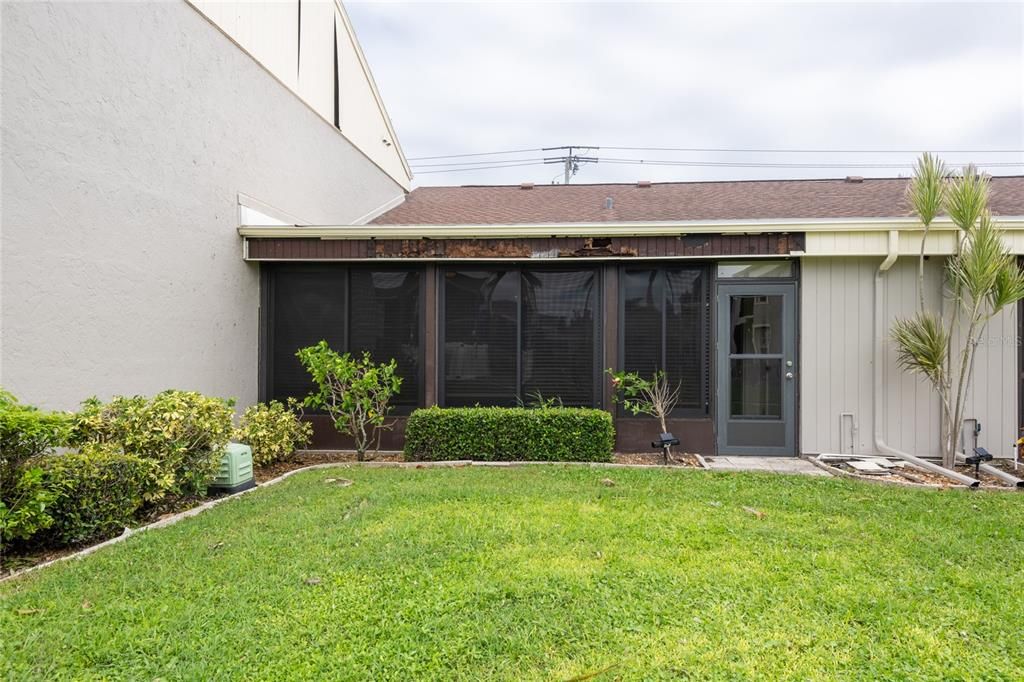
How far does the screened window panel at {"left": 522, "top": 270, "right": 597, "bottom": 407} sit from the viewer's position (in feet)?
22.3

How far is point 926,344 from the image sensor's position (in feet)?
18.5

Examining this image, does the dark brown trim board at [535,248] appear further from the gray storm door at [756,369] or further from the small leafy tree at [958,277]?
the small leafy tree at [958,277]

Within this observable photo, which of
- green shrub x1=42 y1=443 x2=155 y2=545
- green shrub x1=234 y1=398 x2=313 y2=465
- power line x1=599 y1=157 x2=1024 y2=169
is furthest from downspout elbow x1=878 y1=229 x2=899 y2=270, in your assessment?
power line x1=599 y1=157 x2=1024 y2=169

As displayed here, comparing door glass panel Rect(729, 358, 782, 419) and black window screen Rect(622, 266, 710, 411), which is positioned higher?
black window screen Rect(622, 266, 710, 411)

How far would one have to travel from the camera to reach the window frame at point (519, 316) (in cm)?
674

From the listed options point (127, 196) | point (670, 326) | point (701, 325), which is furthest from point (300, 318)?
point (701, 325)

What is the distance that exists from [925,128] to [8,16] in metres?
20.0

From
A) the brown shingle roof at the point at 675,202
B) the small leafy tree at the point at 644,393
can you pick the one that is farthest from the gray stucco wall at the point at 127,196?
the small leafy tree at the point at 644,393

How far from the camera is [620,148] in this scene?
29406 millimetres

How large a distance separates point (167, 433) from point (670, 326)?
5532 mm

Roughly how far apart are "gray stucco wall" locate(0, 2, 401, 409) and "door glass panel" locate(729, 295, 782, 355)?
248 inches

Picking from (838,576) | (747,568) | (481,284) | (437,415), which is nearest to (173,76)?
(481,284)

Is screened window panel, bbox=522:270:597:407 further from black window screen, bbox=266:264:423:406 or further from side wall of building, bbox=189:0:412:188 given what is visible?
side wall of building, bbox=189:0:412:188

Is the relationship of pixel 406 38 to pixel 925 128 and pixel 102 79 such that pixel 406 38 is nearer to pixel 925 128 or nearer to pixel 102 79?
pixel 102 79
